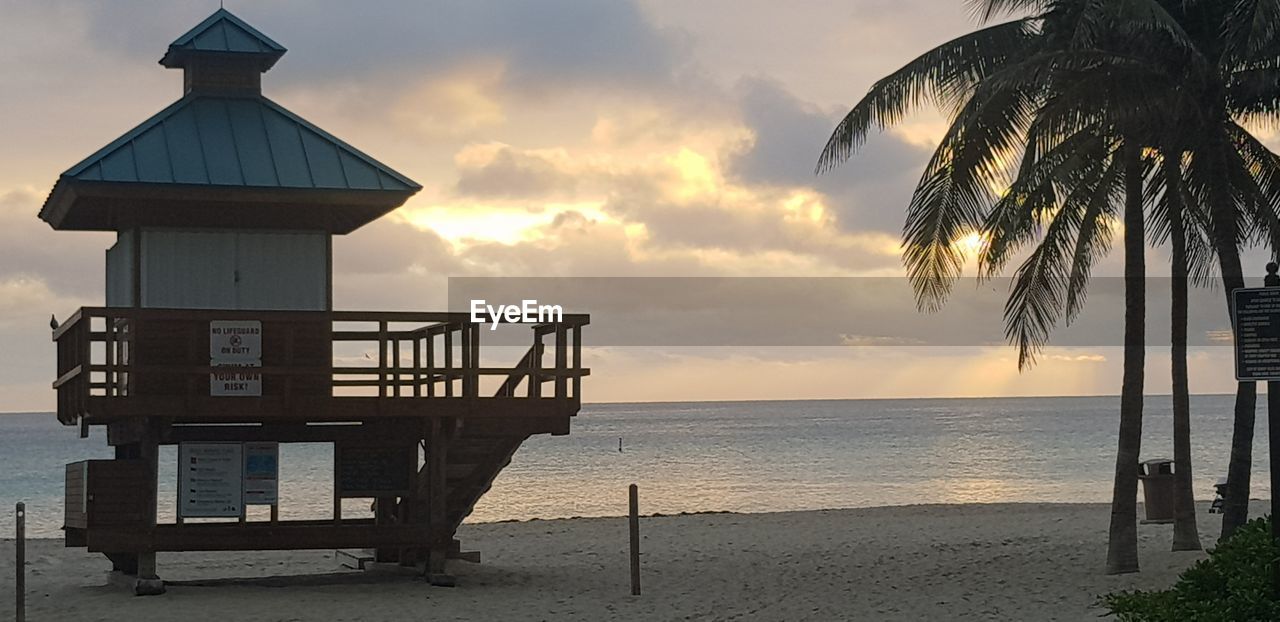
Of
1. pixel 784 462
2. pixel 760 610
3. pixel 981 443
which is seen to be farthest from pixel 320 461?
pixel 760 610

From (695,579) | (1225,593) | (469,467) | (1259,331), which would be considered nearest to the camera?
(1225,593)

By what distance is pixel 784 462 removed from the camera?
85.3m

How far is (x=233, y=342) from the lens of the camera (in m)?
17.1

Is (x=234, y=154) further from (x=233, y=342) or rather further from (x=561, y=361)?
(x=561, y=361)

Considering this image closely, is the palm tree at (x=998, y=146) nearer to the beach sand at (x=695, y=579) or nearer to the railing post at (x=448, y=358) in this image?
the beach sand at (x=695, y=579)

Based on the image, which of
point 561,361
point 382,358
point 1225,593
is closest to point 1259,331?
point 1225,593

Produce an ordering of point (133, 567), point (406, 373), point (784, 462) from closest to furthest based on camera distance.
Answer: point (406, 373)
point (133, 567)
point (784, 462)

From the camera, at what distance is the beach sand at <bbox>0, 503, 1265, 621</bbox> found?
15852 millimetres

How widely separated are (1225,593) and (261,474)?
1189 centimetres

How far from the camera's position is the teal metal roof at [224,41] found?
19016mm

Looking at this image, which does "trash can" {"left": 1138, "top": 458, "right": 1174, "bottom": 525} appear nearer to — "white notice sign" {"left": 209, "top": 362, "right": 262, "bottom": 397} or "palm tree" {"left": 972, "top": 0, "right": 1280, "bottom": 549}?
"palm tree" {"left": 972, "top": 0, "right": 1280, "bottom": 549}

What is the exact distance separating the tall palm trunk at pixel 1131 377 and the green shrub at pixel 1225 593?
6.94 meters

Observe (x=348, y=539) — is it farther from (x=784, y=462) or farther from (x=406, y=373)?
(x=784, y=462)

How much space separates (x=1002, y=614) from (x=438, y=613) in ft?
19.1
